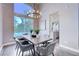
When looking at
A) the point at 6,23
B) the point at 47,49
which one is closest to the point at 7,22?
the point at 6,23

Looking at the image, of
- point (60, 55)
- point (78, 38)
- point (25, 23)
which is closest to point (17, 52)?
point (25, 23)

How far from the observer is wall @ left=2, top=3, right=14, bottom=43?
1.85m

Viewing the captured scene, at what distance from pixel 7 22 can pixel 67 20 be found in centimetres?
106

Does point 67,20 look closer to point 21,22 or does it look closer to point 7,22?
point 21,22

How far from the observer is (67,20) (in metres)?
1.86

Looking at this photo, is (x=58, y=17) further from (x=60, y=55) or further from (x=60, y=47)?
(x=60, y=55)

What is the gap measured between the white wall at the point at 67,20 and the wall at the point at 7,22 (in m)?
0.55

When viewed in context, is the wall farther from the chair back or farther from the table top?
the chair back

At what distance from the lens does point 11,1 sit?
73.6 inches

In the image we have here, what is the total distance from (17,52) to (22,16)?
2.12 feet

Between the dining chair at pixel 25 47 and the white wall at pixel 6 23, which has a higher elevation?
the white wall at pixel 6 23

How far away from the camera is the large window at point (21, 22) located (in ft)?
6.10

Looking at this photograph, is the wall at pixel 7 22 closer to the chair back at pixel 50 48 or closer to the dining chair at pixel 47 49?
the dining chair at pixel 47 49

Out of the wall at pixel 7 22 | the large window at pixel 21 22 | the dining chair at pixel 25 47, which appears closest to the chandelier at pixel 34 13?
the large window at pixel 21 22
